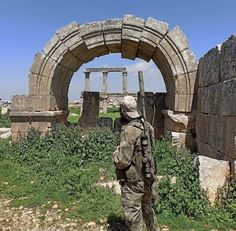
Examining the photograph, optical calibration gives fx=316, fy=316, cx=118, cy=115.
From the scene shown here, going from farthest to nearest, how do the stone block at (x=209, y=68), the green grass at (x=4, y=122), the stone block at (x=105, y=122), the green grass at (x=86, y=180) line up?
the green grass at (x=4, y=122) → the stone block at (x=105, y=122) → the stone block at (x=209, y=68) → the green grass at (x=86, y=180)

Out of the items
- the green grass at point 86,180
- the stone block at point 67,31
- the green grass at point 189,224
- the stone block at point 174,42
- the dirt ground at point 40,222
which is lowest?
the dirt ground at point 40,222

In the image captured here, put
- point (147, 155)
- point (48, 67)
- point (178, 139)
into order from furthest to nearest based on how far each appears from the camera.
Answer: point (48, 67), point (178, 139), point (147, 155)

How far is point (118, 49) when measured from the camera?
9531mm

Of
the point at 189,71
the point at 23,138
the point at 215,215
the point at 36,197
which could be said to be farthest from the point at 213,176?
the point at 23,138

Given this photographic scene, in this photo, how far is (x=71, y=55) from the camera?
9.08 m

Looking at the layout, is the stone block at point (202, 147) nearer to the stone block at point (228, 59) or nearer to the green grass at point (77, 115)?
the stone block at point (228, 59)

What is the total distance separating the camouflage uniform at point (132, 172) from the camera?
12.0ft

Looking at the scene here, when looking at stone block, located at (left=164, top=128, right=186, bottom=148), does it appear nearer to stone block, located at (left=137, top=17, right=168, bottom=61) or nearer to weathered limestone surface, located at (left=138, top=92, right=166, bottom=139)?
weathered limestone surface, located at (left=138, top=92, right=166, bottom=139)

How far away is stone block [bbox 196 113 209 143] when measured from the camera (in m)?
6.93

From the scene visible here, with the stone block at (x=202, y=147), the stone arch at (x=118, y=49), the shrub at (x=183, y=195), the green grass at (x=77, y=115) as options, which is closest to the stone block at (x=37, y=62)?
the stone arch at (x=118, y=49)

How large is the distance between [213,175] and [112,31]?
5164 mm

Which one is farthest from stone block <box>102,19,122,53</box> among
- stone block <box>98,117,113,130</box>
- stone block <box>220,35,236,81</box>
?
stone block <box>98,117,113,130</box>

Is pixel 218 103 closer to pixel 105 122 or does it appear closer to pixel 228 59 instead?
pixel 228 59

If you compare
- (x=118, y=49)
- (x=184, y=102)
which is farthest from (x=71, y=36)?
(x=184, y=102)
